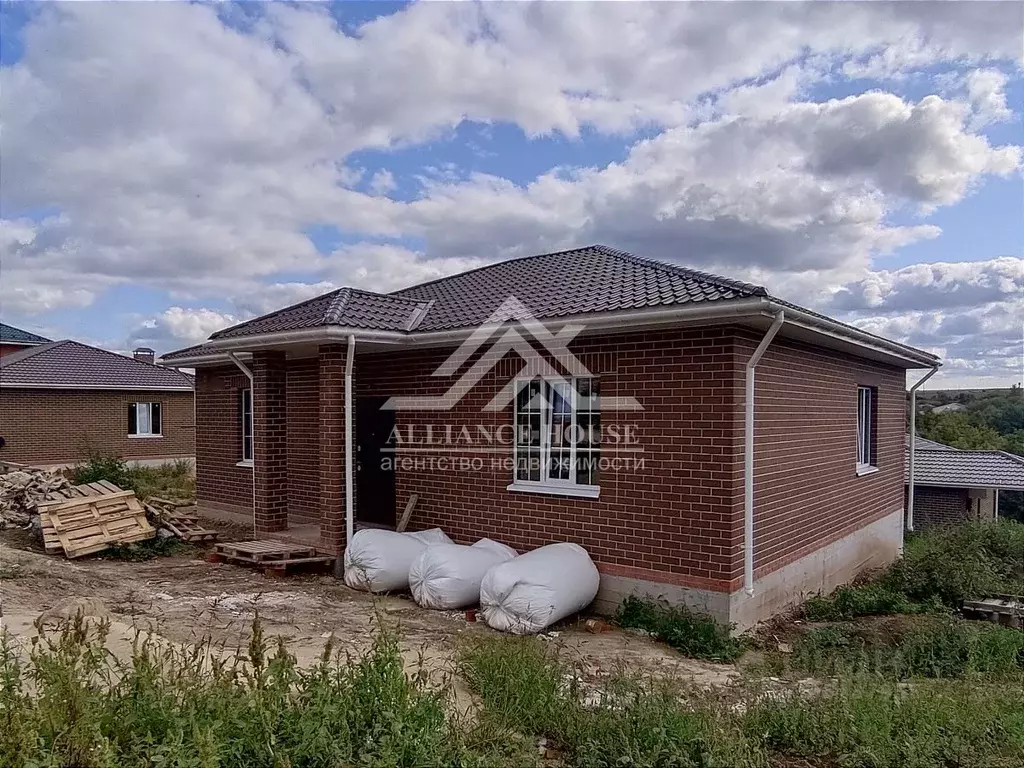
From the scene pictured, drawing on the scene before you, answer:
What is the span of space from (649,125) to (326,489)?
7704 mm

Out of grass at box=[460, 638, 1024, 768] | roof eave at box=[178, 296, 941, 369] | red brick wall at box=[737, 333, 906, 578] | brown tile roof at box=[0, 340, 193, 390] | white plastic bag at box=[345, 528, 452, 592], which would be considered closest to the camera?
grass at box=[460, 638, 1024, 768]

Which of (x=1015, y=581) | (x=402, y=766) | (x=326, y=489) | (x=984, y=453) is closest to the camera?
(x=402, y=766)

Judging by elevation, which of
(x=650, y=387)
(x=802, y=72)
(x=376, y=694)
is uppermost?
(x=802, y=72)

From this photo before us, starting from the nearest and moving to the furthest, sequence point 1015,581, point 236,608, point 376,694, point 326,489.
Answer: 1. point 376,694
2. point 236,608
3. point 326,489
4. point 1015,581

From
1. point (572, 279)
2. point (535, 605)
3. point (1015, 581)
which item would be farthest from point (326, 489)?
point (1015, 581)

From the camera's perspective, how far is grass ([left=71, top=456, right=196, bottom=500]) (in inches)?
625

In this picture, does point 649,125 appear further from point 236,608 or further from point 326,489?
point 236,608

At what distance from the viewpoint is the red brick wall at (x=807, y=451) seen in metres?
7.82

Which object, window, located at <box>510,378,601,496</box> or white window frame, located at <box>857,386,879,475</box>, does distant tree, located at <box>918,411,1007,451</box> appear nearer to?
white window frame, located at <box>857,386,879,475</box>

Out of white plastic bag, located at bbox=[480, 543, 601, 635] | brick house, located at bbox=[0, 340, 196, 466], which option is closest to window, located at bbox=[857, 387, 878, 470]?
white plastic bag, located at bbox=[480, 543, 601, 635]

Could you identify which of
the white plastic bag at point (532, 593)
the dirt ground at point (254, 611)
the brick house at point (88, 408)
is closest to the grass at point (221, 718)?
the dirt ground at point (254, 611)

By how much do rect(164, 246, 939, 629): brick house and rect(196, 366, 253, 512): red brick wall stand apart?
3.88 feet

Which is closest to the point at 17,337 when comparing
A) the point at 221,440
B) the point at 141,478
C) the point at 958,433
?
the point at 141,478

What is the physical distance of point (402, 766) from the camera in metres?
3.38
